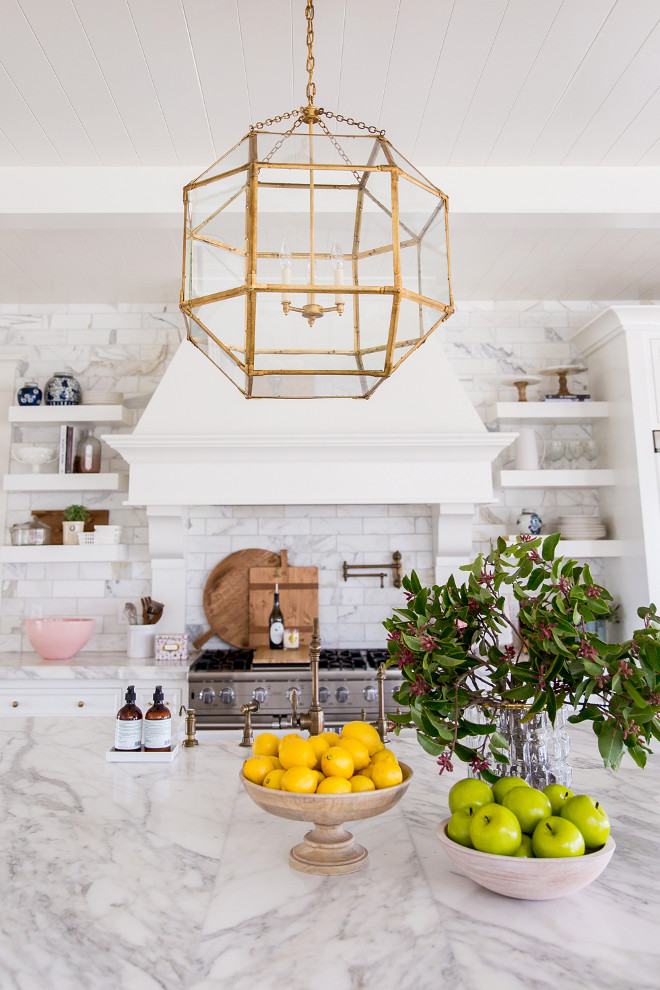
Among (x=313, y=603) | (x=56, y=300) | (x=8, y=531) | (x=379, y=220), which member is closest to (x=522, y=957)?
(x=379, y=220)

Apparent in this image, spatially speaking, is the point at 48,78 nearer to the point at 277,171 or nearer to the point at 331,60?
the point at 331,60

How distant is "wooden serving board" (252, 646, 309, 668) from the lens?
11.2ft

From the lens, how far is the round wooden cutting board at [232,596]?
3859 millimetres

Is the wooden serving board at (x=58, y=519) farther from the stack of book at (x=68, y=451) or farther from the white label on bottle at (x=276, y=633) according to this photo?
the white label on bottle at (x=276, y=633)

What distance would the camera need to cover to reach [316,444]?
137 inches

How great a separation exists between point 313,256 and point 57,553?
9.90 ft

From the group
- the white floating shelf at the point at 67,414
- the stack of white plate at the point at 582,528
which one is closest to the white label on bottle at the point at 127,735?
the white floating shelf at the point at 67,414

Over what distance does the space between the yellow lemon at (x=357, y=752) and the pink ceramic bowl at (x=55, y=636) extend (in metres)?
2.66

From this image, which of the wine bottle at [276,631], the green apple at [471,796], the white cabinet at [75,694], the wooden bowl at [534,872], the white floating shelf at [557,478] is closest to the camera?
the wooden bowl at [534,872]

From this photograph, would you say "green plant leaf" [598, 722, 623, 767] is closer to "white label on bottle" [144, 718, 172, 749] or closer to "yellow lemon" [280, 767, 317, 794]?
"yellow lemon" [280, 767, 317, 794]

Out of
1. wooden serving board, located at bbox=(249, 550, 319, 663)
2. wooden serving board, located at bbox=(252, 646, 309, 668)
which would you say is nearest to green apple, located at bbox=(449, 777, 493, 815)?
wooden serving board, located at bbox=(252, 646, 309, 668)

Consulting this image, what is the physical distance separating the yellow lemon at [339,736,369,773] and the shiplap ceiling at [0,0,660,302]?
6.57 ft

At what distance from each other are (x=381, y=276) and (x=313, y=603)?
2773 mm

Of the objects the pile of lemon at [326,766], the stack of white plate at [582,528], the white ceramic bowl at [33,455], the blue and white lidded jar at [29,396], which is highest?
the blue and white lidded jar at [29,396]
